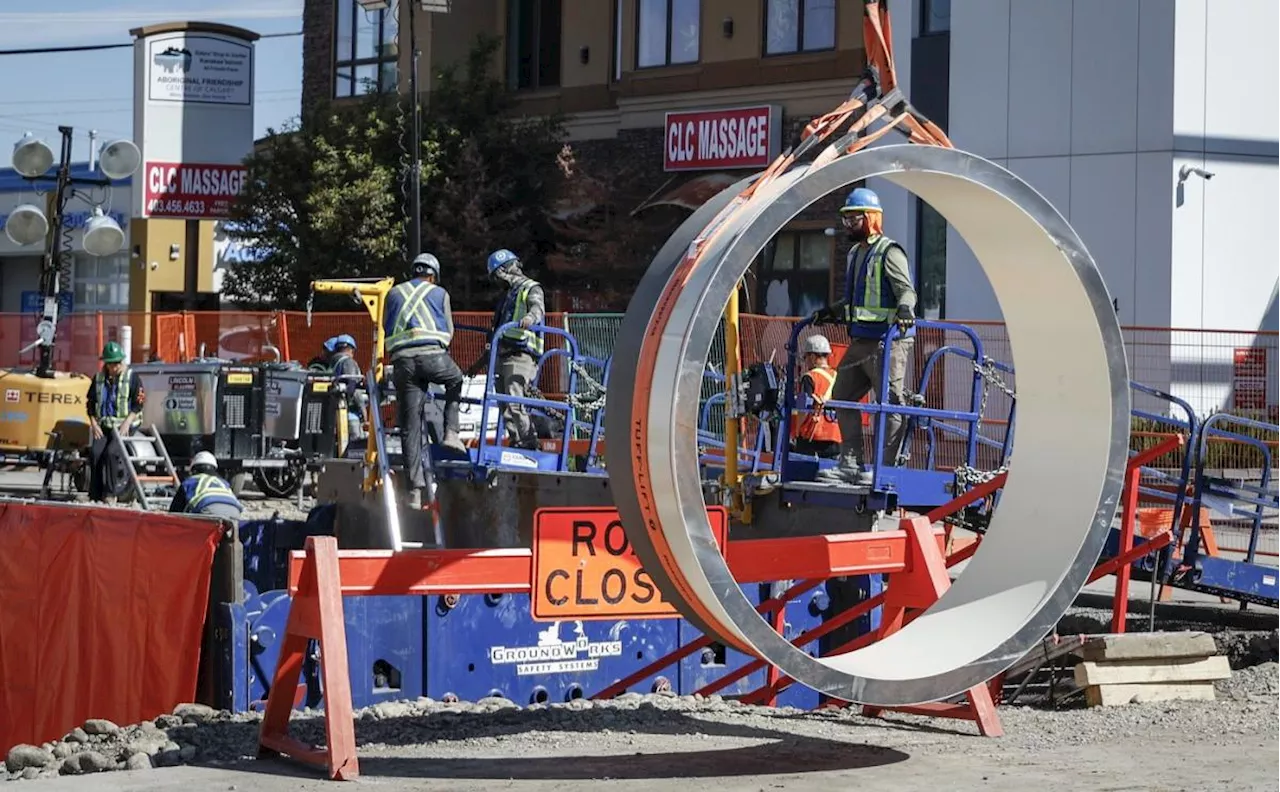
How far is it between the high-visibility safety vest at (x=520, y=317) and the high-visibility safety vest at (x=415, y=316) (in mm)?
1055

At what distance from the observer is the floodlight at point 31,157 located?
1095 inches

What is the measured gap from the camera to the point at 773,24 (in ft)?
105

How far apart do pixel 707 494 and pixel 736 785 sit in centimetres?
570

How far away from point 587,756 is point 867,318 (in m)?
4.41

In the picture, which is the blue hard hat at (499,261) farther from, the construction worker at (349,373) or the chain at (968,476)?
the chain at (968,476)

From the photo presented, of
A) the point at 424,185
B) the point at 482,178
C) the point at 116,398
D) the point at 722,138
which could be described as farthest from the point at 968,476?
the point at 424,185

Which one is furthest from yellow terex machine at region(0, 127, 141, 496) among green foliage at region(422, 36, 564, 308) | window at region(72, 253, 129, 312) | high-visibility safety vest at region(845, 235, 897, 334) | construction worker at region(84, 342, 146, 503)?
window at region(72, 253, 129, 312)

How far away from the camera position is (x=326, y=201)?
3416 centimetres

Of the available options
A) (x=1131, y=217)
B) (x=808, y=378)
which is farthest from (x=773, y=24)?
(x=808, y=378)

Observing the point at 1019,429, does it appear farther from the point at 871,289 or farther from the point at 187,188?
the point at 187,188

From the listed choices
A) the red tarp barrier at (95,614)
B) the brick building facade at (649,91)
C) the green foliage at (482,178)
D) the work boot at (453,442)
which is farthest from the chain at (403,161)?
the red tarp barrier at (95,614)

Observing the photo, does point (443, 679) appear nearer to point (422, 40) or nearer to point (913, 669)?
point (913, 669)

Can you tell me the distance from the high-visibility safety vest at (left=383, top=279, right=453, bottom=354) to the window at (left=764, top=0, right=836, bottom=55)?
Result: 18378 mm

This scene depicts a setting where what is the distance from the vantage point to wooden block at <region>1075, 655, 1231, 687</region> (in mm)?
10312
